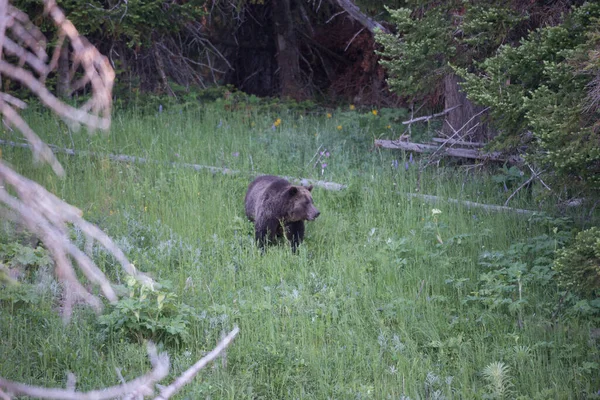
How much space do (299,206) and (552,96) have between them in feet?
10.7

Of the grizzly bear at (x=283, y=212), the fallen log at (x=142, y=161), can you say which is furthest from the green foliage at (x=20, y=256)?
the fallen log at (x=142, y=161)

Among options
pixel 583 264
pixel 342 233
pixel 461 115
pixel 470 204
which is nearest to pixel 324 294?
A: pixel 342 233

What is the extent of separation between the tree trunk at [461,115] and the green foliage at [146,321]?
5.93m

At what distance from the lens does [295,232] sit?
823 centimetres

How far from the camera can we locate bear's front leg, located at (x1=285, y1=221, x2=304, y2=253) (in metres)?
8.13

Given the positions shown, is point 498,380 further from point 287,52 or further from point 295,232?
point 287,52

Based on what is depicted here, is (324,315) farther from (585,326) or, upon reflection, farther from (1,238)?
(1,238)

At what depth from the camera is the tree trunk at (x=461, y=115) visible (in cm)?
1046

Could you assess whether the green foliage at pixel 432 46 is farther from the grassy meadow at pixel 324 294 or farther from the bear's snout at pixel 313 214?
the bear's snout at pixel 313 214

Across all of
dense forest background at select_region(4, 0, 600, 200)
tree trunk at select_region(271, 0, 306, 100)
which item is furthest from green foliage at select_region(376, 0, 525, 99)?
tree trunk at select_region(271, 0, 306, 100)

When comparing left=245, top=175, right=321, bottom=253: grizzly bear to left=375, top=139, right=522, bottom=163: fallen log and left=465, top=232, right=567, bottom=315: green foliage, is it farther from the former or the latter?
left=375, top=139, right=522, bottom=163: fallen log

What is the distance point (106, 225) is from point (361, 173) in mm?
3804

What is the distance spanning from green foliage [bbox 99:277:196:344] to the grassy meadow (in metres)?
0.02

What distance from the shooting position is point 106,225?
26.7 feet
